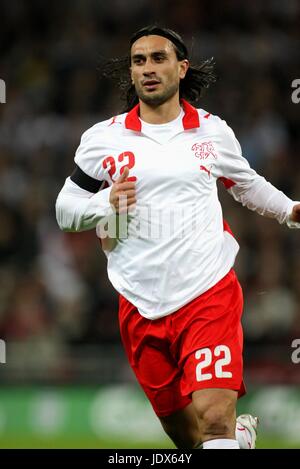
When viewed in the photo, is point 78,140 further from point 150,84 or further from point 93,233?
point 150,84

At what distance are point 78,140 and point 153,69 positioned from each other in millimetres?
5986

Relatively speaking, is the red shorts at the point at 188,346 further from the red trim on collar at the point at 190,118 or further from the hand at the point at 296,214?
the red trim on collar at the point at 190,118

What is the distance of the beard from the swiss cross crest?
11.8 inches

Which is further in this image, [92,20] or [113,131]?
[92,20]

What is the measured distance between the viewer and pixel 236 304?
17.9 ft

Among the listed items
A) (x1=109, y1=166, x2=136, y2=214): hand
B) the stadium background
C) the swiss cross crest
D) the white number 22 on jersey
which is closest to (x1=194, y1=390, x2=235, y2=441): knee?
the white number 22 on jersey

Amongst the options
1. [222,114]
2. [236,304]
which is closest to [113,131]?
[236,304]

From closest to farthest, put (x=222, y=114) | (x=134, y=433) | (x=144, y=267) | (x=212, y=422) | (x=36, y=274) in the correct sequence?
(x=212, y=422) → (x=144, y=267) → (x=134, y=433) → (x=36, y=274) → (x=222, y=114)

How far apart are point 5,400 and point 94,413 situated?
0.80 meters

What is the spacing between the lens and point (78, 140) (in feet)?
37.4

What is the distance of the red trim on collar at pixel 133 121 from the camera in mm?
5508

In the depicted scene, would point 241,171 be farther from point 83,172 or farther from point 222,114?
point 222,114

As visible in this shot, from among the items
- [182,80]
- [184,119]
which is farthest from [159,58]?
[182,80]

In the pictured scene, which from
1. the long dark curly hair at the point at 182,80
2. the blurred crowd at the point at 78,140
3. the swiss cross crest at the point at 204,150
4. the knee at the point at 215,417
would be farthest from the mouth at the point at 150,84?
the blurred crowd at the point at 78,140
